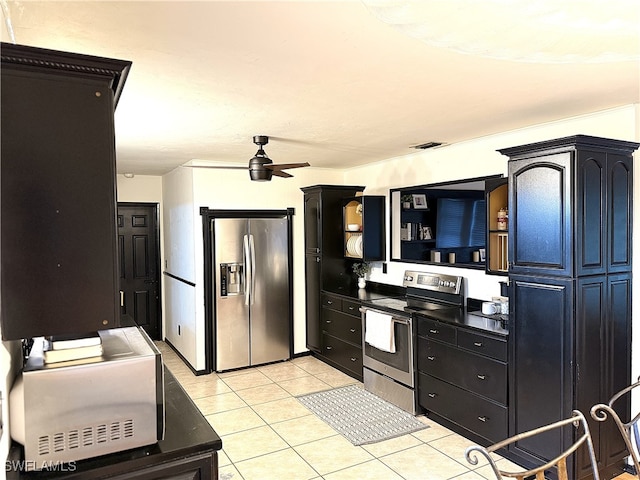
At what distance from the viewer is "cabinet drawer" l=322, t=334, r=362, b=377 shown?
5129mm

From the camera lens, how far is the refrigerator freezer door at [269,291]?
5645 mm

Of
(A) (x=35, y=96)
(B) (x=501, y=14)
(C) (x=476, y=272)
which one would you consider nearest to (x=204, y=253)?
(C) (x=476, y=272)

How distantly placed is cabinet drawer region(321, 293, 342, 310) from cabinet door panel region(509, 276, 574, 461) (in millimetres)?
2452

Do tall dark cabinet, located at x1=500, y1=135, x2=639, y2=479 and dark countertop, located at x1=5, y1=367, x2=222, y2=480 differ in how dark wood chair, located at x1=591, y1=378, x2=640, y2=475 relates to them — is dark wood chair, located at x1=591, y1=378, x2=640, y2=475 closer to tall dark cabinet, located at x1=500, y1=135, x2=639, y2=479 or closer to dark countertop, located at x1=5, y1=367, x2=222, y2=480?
tall dark cabinet, located at x1=500, y1=135, x2=639, y2=479

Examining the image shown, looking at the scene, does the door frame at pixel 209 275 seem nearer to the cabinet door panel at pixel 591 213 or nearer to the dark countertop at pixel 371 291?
the dark countertop at pixel 371 291

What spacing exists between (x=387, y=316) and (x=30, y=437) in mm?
3343

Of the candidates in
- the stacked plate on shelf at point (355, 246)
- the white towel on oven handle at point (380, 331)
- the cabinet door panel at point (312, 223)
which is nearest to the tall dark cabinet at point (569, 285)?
the white towel on oven handle at point (380, 331)

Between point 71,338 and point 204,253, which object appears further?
point 204,253

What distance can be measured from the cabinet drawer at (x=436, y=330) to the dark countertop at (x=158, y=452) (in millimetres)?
2361

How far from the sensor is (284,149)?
4.60 metres

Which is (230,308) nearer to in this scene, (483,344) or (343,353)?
(343,353)

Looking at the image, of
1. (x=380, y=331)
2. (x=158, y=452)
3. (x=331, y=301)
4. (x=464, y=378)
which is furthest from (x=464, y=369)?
(x=158, y=452)

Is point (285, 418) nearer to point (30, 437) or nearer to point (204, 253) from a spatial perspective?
point (204, 253)

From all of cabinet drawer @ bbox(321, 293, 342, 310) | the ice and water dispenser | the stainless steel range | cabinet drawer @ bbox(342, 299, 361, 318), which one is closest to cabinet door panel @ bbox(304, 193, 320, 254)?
cabinet drawer @ bbox(321, 293, 342, 310)
